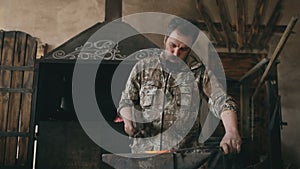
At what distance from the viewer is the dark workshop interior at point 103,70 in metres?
3.64

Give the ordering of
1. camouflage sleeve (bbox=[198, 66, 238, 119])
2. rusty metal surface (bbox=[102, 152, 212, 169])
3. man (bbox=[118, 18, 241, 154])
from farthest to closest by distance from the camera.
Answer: man (bbox=[118, 18, 241, 154])
camouflage sleeve (bbox=[198, 66, 238, 119])
rusty metal surface (bbox=[102, 152, 212, 169])

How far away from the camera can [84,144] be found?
4.04 meters

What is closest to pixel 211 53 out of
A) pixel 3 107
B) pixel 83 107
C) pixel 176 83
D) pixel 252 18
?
pixel 252 18

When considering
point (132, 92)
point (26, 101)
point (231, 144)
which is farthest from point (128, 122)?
point (26, 101)

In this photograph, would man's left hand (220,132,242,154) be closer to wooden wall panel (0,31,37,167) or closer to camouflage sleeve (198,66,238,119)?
camouflage sleeve (198,66,238,119)

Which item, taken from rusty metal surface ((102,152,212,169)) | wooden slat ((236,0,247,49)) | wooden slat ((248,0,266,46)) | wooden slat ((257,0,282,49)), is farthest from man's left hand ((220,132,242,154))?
wooden slat ((257,0,282,49))

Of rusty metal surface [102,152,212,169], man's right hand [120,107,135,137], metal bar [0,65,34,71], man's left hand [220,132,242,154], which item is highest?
metal bar [0,65,34,71]

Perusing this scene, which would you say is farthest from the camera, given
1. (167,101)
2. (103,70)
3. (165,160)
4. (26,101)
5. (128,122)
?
(103,70)

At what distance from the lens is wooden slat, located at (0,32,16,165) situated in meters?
3.75

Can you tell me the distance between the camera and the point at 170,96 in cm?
185

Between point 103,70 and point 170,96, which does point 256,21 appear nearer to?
point 103,70

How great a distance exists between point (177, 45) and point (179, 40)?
27 mm

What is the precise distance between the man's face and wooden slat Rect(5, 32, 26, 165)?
94.9 inches

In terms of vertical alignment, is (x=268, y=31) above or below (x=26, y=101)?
above
